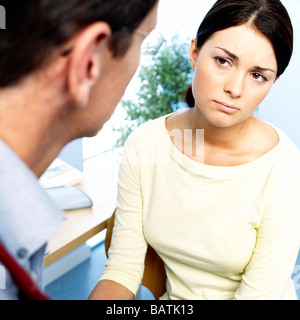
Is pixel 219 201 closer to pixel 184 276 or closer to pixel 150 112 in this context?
pixel 184 276

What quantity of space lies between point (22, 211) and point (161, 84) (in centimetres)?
206

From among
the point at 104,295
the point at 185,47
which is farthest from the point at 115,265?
the point at 185,47

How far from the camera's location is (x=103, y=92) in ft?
1.66

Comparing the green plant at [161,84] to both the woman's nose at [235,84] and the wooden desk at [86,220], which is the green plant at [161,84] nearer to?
the wooden desk at [86,220]

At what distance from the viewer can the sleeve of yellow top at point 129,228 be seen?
1.12 m

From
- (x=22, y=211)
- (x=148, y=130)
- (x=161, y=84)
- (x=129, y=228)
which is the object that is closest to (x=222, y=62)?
(x=148, y=130)

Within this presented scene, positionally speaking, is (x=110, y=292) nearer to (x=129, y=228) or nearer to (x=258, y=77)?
(x=129, y=228)

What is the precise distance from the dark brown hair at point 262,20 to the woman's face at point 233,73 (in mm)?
15

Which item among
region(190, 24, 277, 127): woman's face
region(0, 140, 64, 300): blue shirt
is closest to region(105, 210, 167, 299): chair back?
region(190, 24, 277, 127): woman's face

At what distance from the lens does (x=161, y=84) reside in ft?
7.99

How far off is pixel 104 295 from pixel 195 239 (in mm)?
296

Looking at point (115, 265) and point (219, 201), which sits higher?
point (219, 201)

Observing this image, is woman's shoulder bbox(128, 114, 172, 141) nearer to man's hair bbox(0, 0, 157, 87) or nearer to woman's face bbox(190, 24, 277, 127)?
woman's face bbox(190, 24, 277, 127)

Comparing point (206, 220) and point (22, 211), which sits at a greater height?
point (22, 211)
